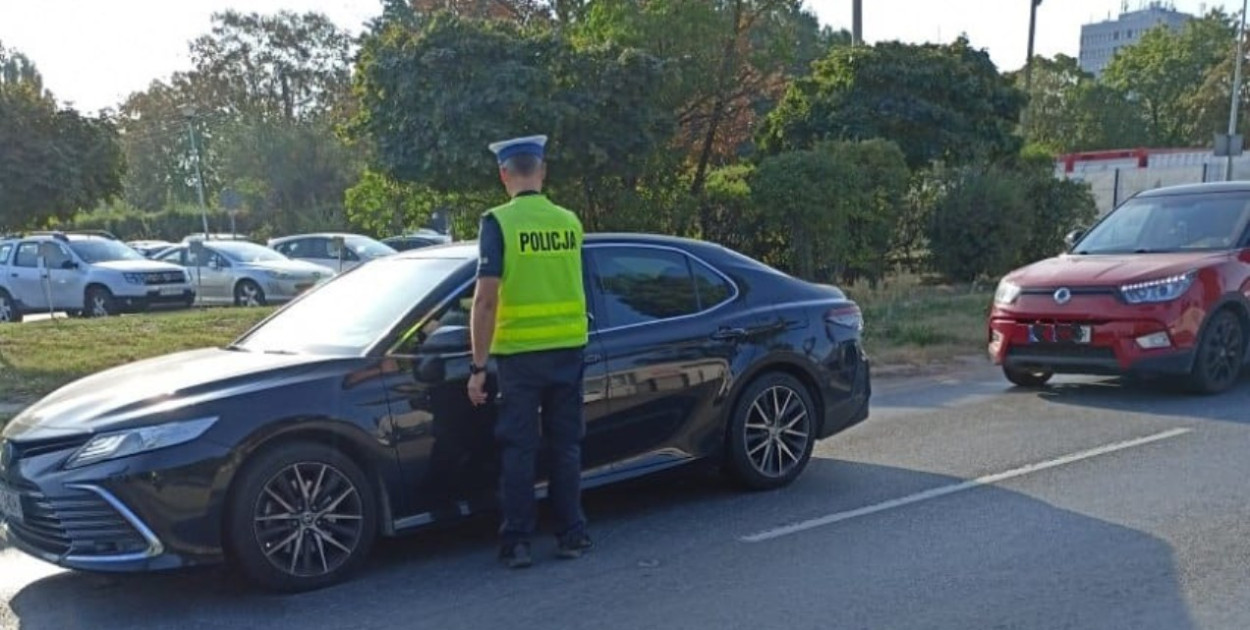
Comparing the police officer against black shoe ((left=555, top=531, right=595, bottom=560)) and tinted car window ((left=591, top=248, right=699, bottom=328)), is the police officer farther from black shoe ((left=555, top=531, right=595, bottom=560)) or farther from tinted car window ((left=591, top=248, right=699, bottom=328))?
tinted car window ((left=591, top=248, right=699, bottom=328))

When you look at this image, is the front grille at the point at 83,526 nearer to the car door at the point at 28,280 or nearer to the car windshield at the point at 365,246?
the car door at the point at 28,280

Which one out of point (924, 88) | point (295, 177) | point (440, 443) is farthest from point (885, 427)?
point (295, 177)

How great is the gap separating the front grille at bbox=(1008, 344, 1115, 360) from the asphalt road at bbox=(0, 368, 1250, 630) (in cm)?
156

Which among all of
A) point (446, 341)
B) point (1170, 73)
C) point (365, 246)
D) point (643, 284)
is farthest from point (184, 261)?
point (1170, 73)

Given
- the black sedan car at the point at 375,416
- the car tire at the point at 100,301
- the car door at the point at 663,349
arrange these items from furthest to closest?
the car tire at the point at 100,301 → the car door at the point at 663,349 → the black sedan car at the point at 375,416

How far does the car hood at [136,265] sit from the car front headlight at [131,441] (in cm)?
1633

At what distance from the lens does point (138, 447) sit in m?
4.69

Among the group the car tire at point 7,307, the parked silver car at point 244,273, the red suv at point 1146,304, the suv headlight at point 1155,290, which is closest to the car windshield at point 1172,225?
the red suv at point 1146,304

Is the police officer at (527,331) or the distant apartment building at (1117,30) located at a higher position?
the distant apartment building at (1117,30)

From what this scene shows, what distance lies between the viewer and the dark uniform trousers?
5.16 metres

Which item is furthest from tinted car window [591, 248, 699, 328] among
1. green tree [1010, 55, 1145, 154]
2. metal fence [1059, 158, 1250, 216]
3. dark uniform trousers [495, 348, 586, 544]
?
green tree [1010, 55, 1145, 154]

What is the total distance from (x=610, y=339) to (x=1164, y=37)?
7657 cm

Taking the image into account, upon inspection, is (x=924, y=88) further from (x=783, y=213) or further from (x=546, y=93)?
(x=546, y=93)

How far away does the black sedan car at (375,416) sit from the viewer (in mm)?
4730
